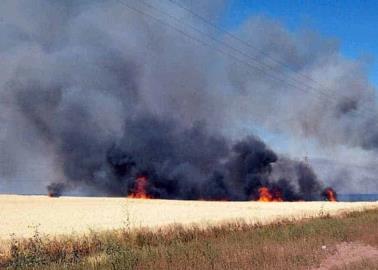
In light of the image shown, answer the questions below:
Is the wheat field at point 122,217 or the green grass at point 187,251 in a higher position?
the wheat field at point 122,217

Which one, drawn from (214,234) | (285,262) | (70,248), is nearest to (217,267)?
(285,262)

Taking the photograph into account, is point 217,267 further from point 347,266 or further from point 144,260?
point 347,266

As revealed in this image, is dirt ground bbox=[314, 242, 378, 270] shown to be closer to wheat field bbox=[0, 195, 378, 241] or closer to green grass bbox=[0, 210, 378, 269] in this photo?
green grass bbox=[0, 210, 378, 269]

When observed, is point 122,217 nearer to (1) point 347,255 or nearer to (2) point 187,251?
(2) point 187,251

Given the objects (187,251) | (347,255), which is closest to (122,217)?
(187,251)

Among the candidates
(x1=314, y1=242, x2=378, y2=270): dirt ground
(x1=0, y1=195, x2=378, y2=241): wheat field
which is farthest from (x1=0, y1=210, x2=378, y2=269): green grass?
(x1=0, y1=195, x2=378, y2=241): wheat field

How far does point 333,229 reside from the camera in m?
19.8

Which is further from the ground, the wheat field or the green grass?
the wheat field

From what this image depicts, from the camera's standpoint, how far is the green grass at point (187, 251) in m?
12.5

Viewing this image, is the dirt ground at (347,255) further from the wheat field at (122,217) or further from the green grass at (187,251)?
the wheat field at (122,217)

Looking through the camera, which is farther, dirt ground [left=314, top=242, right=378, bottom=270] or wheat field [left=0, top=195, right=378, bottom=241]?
wheat field [left=0, top=195, right=378, bottom=241]

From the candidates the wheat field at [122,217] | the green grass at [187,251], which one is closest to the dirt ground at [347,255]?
the green grass at [187,251]

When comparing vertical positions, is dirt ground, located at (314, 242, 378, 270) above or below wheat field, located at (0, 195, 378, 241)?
below

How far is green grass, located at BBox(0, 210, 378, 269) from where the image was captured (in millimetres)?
12469
